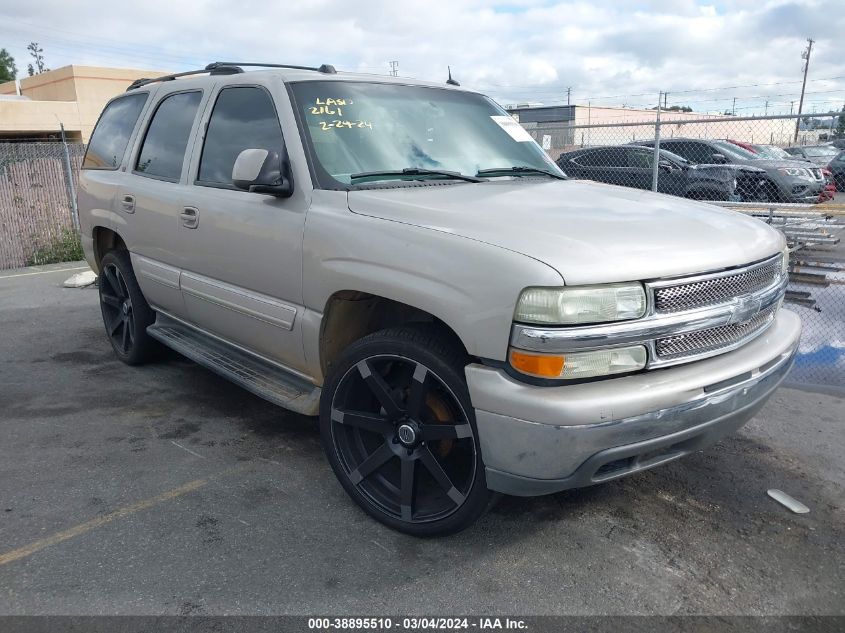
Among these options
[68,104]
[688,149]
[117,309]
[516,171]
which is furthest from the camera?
[68,104]

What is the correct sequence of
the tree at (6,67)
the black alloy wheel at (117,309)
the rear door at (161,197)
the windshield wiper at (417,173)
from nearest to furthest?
the windshield wiper at (417,173) → the rear door at (161,197) → the black alloy wheel at (117,309) → the tree at (6,67)

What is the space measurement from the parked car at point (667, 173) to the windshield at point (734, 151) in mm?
A: 1340

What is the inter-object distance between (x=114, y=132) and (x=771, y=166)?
1237 centimetres

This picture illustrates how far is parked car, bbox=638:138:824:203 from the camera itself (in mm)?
13195

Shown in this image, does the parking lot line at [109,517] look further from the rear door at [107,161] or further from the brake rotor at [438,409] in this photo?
the rear door at [107,161]

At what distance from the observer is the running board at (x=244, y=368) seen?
11.4 feet

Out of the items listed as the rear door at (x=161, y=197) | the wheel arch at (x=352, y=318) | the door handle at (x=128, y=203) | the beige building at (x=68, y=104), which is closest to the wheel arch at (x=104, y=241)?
the rear door at (x=161, y=197)

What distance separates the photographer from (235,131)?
396 cm

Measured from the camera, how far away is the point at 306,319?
11.0ft

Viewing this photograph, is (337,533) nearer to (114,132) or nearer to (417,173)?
(417,173)

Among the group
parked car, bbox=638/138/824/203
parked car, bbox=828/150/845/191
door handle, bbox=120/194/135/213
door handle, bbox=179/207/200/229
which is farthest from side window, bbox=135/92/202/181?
parked car, bbox=828/150/845/191

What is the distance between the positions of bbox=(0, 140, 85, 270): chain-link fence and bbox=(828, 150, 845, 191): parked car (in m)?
19.4

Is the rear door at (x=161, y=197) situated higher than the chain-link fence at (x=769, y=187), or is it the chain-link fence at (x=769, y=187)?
the rear door at (x=161, y=197)

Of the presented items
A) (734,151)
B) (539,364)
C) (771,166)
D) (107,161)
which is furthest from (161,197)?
(734,151)
